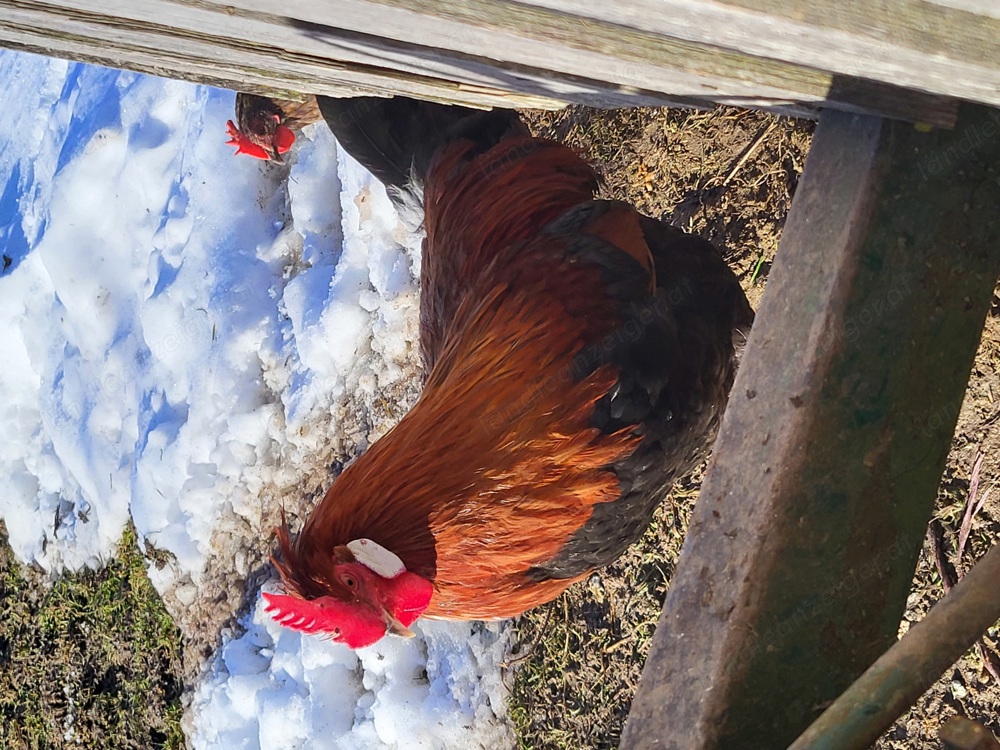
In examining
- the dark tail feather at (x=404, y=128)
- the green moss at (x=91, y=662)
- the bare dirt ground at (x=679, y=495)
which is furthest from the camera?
the green moss at (x=91, y=662)

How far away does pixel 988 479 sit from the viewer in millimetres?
2152

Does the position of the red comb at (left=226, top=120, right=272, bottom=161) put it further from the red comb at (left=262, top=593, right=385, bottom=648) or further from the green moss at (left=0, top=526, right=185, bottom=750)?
the red comb at (left=262, top=593, right=385, bottom=648)

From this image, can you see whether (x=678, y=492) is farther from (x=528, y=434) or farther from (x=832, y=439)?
(x=832, y=439)

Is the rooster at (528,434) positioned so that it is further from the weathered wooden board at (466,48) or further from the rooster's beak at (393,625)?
the weathered wooden board at (466,48)

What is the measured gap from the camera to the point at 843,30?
95 centimetres

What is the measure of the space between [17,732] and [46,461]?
1725 millimetres

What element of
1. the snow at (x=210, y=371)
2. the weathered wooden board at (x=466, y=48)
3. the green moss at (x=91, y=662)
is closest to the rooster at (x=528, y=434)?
the weathered wooden board at (x=466, y=48)

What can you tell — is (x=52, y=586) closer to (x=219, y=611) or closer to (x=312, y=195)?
(x=219, y=611)

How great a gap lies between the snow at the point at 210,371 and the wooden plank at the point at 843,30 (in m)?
2.72

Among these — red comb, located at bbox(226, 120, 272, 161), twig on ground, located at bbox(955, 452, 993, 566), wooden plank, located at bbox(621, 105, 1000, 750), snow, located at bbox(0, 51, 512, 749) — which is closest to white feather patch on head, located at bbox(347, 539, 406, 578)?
wooden plank, located at bbox(621, 105, 1000, 750)

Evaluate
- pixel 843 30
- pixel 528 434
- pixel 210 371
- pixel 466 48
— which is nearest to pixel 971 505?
pixel 528 434

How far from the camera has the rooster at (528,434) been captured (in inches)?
70.6

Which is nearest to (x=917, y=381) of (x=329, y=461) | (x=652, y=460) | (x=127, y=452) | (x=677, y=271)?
(x=652, y=460)

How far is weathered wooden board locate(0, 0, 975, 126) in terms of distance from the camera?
1032 mm
